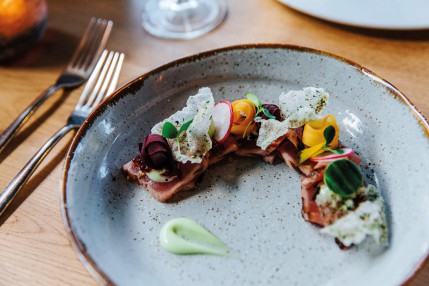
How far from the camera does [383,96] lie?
1353mm

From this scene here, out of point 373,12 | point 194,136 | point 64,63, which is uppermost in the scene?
point 373,12

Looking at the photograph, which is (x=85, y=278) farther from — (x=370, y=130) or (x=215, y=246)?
(x=370, y=130)

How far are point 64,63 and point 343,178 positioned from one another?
1.32 m

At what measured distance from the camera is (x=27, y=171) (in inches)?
55.7

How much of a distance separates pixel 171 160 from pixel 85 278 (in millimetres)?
390

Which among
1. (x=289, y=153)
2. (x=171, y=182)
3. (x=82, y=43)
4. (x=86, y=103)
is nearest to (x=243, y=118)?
(x=289, y=153)

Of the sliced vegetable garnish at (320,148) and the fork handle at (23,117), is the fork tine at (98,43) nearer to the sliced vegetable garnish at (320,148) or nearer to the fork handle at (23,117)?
the fork handle at (23,117)

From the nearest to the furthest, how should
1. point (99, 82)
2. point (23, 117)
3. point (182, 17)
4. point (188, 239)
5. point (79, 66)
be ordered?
1. point (188, 239)
2. point (23, 117)
3. point (99, 82)
4. point (79, 66)
5. point (182, 17)

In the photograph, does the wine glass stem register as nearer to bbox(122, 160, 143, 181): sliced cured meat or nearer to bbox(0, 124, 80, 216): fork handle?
bbox(0, 124, 80, 216): fork handle

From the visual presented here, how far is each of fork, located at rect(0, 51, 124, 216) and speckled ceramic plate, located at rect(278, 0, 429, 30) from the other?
80cm

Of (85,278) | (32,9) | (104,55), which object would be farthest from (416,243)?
(32,9)

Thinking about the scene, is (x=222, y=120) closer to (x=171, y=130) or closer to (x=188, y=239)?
(x=171, y=130)

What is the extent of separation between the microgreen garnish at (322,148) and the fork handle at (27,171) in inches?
31.4

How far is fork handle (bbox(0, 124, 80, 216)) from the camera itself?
1.35m
